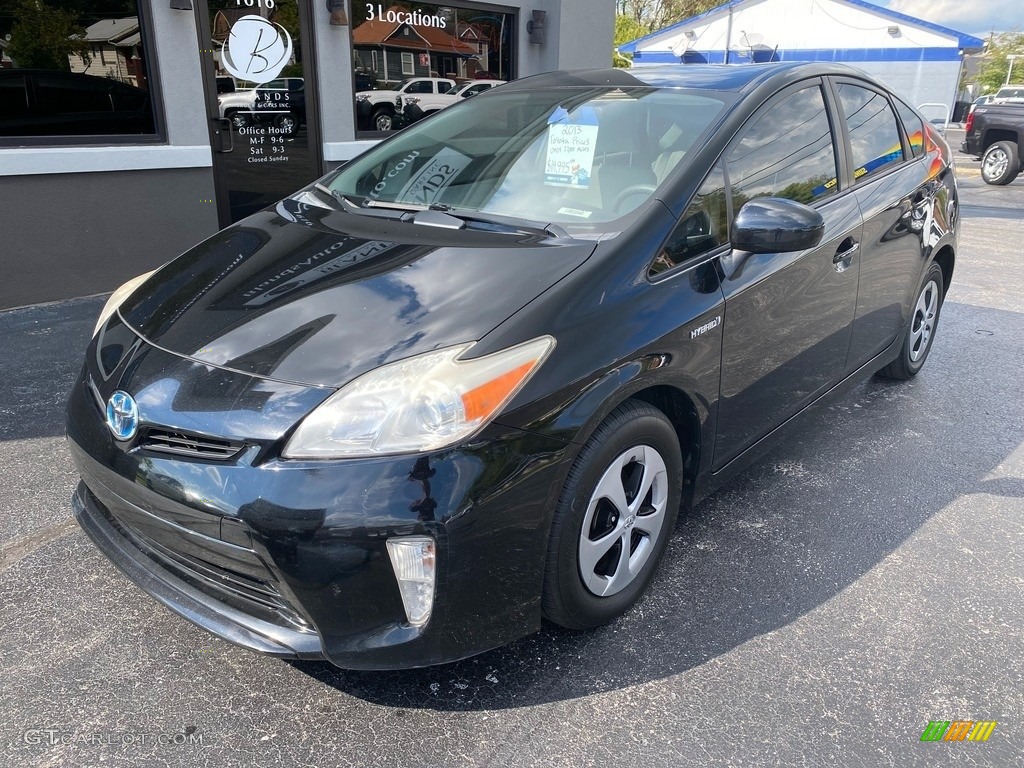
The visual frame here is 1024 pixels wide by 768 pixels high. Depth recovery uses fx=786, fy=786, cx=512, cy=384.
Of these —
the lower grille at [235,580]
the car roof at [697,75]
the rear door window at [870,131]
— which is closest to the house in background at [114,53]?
the car roof at [697,75]

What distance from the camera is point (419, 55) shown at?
25.9 ft

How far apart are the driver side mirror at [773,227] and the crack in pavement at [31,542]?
2.63 m

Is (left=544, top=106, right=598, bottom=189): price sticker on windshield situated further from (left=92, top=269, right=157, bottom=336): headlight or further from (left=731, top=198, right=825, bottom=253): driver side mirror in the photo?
(left=92, top=269, right=157, bottom=336): headlight

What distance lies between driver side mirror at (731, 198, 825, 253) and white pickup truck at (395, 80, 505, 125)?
18.9 ft

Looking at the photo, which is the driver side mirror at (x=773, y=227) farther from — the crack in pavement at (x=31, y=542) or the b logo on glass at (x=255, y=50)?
the b logo on glass at (x=255, y=50)

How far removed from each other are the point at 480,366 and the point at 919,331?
3414 mm

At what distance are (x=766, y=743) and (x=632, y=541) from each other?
659mm

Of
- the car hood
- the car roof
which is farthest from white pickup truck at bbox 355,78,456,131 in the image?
the car hood

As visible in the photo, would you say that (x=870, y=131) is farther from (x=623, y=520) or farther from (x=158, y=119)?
(x=158, y=119)

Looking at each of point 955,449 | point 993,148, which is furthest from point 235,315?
point 993,148

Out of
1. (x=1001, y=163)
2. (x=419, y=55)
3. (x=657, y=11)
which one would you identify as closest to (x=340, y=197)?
(x=419, y=55)

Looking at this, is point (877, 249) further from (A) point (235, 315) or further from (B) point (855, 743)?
(A) point (235, 315)

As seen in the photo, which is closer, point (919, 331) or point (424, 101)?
point (919, 331)

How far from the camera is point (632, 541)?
2.43 meters
